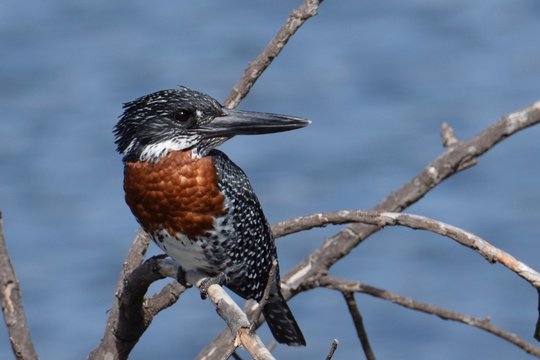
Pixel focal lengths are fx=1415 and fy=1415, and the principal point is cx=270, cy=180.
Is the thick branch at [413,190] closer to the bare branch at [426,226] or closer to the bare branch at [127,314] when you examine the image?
the bare branch at [127,314]

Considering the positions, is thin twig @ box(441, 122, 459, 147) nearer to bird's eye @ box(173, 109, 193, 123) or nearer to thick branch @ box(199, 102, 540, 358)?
thick branch @ box(199, 102, 540, 358)

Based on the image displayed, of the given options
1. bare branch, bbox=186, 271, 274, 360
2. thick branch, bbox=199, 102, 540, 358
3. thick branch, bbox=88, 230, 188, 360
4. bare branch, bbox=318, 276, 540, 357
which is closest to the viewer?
bare branch, bbox=186, 271, 274, 360

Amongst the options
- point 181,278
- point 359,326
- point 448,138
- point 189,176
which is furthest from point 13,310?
point 448,138

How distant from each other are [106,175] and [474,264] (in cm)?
215

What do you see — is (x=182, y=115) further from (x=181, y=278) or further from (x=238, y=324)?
(x=238, y=324)

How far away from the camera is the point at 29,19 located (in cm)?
980

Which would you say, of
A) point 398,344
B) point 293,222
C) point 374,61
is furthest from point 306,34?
point 293,222

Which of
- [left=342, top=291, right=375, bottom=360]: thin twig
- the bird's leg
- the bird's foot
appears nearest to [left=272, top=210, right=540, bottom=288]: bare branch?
the bird's foot

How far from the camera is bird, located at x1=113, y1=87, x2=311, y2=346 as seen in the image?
151 inches

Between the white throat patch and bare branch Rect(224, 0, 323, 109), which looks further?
bare branch Rect(224, 0, 323, 109)

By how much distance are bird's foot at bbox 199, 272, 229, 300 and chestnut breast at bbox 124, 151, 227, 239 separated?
5.1 inches

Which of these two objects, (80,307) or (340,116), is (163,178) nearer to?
(80,307)

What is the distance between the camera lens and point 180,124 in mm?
3828

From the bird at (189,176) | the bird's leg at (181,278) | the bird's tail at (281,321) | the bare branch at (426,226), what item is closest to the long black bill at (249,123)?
the bird at (189,176)
